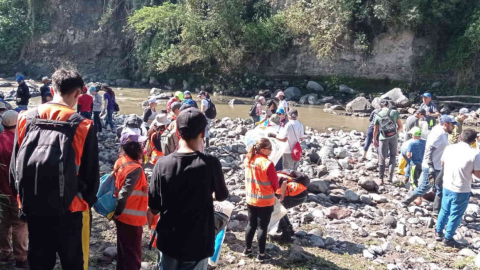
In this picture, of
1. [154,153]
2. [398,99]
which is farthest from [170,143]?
[398,99]

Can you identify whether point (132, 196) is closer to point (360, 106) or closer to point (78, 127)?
point (78, 127)

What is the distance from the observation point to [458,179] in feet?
18.9

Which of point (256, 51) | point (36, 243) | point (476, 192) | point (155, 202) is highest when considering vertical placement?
point (256, 51)

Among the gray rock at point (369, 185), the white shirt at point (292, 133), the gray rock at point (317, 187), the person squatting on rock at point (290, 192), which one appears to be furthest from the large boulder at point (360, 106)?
the person squatting on rock at point (290, 192)

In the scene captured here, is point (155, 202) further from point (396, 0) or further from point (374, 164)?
point (396, 0)

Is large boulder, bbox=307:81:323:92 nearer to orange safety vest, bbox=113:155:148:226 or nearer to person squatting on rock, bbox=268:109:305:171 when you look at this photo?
person squatting on rock, bbox=268:109:305:171

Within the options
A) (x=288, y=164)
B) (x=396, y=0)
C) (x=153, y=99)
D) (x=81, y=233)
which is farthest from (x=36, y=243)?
(x=396, y=0)

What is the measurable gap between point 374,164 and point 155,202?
25.0ft

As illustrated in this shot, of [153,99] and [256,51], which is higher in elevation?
[256,51]

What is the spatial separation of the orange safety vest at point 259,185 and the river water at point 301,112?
471 inches

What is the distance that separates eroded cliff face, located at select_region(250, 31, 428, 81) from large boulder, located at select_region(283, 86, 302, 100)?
1.95 m

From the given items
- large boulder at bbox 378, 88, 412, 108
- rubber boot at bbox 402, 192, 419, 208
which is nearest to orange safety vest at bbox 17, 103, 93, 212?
rubber boot at bbox 402, 192, 419, 208

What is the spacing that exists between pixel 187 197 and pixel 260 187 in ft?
6.20

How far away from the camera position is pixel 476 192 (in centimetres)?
827
